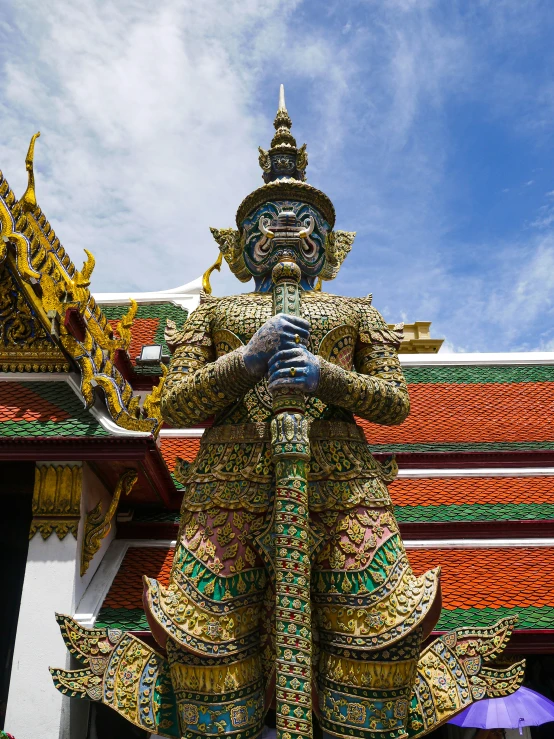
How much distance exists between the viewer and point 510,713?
15.0 ft

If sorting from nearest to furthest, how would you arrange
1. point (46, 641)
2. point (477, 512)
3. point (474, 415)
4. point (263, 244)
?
point (263, 244) < point (46, 641) < point (477, 512) < point (474, 415)

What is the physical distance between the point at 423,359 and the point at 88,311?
4.63 meters

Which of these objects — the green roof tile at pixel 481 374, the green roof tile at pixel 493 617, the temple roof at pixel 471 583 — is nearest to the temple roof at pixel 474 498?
the temple roof at pixel 471 583

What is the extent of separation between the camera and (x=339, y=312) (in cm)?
371

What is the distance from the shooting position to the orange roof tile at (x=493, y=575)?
484cm

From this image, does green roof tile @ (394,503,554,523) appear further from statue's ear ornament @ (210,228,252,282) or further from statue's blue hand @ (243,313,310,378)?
statue's blue hand @ (243,313,310,378)

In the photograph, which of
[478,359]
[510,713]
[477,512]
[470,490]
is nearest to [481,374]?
[478,359]

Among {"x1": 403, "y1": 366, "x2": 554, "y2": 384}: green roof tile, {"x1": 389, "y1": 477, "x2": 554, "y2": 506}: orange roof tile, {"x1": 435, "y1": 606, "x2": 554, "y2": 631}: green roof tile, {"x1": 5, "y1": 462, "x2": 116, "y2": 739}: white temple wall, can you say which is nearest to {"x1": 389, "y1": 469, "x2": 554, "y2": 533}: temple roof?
{"x1": 389, "y1": 477, "x2": 554, "y2": 506}: orange roof tile

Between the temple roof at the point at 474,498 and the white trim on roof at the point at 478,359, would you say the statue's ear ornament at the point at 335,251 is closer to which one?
the temple roof at the point at 474,498

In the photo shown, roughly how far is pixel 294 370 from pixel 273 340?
183 millimetres

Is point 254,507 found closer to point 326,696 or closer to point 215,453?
point 215,453

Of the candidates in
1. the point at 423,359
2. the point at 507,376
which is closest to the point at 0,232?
the point at 423,359

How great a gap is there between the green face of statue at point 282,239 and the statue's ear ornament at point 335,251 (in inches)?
4.9

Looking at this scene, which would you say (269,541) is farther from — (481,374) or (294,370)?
(481,374)
